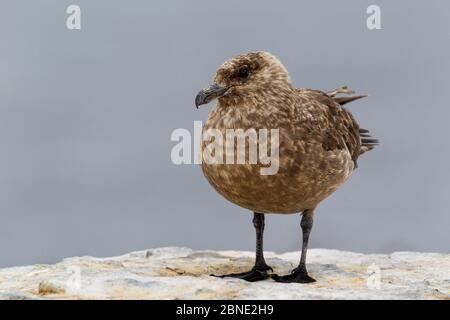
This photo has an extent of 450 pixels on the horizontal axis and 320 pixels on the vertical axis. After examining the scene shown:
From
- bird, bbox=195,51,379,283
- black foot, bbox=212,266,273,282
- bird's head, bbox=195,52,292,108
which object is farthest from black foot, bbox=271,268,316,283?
bird's head, bbox=195,52,292,108

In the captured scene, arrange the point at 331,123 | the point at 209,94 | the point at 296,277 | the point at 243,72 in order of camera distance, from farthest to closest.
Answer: the point at 331,123 → the point at 296,277 → the point at 243,72 → the point at 209,94

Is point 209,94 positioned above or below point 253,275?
above

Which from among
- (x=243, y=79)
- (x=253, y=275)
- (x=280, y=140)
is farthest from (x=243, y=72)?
(x=253, y=275)

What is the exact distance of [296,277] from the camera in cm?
694

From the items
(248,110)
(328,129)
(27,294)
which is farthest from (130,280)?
(328,129)

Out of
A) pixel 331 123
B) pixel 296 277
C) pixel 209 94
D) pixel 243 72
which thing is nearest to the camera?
pixel 209 94

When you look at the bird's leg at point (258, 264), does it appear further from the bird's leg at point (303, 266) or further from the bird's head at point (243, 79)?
the bird's head at point (243, 79)

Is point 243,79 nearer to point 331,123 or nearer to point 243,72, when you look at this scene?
point 243,72

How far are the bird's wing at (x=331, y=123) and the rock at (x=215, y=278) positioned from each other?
129 cm

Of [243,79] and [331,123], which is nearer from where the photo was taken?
[243,79]

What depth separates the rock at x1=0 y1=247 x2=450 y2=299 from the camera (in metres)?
5.92

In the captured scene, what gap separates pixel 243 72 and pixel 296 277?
203cm

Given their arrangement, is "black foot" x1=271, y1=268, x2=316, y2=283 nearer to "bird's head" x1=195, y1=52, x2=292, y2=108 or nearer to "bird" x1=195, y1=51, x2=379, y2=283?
"bird" x1=195, y1=51, x2=379, y2=283
